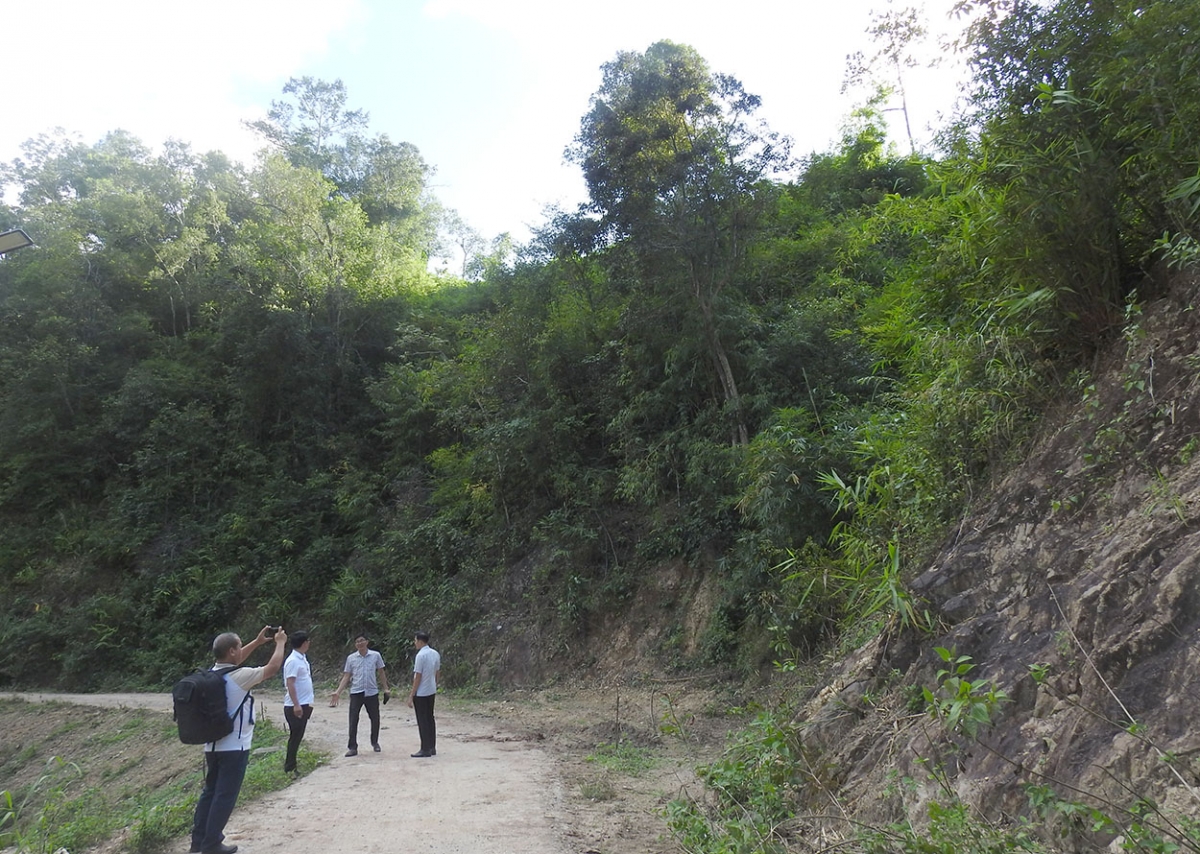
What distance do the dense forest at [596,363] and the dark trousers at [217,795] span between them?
4429mm

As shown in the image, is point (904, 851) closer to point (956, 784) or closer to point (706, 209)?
point (956, 784)

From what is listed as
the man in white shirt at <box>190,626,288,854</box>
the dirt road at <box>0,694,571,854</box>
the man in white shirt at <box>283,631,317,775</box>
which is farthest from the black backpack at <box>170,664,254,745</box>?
the man in white shirt at <box>283,631,317,775</box>

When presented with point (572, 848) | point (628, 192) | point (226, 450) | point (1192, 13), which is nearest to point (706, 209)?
point (628, 192)

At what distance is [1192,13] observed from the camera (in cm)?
471

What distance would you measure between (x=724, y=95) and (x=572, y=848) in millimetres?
13304

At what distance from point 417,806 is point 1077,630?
15.8 ft

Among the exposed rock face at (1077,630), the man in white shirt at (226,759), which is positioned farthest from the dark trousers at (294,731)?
the exposed rock face at (1077,630)

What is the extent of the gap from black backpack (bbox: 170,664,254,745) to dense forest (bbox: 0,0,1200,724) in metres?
4.39

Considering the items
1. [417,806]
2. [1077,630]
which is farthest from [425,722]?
[1077,630]

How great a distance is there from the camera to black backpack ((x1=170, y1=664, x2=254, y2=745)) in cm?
472

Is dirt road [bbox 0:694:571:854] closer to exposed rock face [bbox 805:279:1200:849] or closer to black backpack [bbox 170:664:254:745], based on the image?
black backpack [bbox 170:664:254:745]

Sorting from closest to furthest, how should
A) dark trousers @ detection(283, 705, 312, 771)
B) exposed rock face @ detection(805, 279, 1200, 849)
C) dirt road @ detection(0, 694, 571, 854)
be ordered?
exposed rock face @ detection(805, 279, 1200, 849) < dirt road @ detection(0, 694, 571, 854) < dark trousers @ detection(283, 705, 312, 771)

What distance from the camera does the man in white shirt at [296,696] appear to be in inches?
290

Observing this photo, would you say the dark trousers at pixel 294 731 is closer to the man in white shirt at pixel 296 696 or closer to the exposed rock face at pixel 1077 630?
the man in white shirt at pixel 296 696
